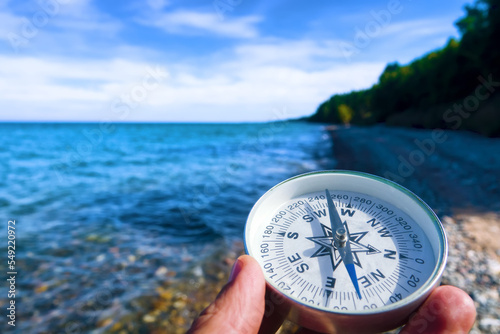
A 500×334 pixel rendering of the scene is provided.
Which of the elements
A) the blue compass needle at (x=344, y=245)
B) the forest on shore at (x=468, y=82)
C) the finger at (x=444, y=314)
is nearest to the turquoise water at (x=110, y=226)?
the blue compass needle at (x=344, y=245)

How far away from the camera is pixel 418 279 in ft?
5.37

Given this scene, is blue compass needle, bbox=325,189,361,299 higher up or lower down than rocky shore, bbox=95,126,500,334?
higher up

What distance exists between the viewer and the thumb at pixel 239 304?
1.53 metres

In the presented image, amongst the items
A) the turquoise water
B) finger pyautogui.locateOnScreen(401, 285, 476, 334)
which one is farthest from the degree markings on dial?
the turquoise water

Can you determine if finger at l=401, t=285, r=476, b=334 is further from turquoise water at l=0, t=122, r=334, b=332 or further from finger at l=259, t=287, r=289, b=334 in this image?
turquoise water at l=0, t=122, r=334, b=332

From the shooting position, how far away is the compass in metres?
1.50

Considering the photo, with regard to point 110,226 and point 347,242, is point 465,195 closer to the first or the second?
point 347,242

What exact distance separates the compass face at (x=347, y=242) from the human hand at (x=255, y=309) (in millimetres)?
110

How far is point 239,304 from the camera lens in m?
1.57

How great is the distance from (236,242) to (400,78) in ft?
147

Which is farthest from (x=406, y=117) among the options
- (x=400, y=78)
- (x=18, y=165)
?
(x=18, y=165)

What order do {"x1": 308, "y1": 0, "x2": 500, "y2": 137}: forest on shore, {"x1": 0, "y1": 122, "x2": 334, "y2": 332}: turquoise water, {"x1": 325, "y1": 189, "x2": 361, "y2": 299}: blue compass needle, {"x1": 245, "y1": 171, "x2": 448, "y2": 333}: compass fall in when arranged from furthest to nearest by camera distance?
1. {"x1": 308, "y1": 0, "x2": 500, "y2": 137}: forest on shore
2. {"x1": 0, "y1": 122, "x2": 334, "y2": 332}: turquoise water
3. {"x1": 325, "y1": 189, "x2": 361, "y2": 299}: blue compass needle
4. {"x1": 245, "y1": 171, "x2": 448, "y2": 333}: compass

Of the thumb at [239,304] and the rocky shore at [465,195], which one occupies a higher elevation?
the thumb at [239,304]

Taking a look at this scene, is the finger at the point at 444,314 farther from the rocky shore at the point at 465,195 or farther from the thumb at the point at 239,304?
the rocky shore at the point at 465,195
